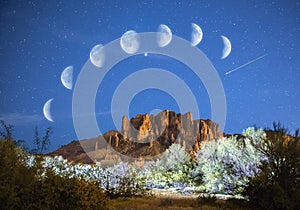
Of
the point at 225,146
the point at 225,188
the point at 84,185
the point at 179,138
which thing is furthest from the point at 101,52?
the point at 179,138

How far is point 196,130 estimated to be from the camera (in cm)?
9994

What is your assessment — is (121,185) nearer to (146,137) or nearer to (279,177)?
(279,177)

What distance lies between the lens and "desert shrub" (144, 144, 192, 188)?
94.5ft

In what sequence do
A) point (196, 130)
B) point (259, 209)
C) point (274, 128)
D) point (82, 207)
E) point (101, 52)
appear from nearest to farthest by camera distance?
point (82, 207), point (259, 209), point (274, 128), point (101, 52), point (196, 130)

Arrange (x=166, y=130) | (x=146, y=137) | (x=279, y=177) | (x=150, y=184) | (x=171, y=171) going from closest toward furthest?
1. (x=279, y=177)
2. (x=150, y=184)
3. (x=171, y=171)
4. (x=146, y=137)
5. (x=166, y=130)

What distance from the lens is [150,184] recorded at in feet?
91.9

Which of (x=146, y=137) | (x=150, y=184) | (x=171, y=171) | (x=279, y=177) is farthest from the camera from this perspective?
(x=146, y=137)

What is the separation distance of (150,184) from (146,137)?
205 feet

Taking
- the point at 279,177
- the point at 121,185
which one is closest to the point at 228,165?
the point at 121,185

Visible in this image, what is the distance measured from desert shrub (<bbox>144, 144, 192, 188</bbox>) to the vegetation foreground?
96cm

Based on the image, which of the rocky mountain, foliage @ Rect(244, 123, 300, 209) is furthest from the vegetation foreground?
the rocky mountain

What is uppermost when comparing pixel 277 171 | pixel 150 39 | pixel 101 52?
pixel 150 39

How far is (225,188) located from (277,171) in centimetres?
1062

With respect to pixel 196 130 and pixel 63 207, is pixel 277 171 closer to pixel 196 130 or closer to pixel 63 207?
pixel 63 207
